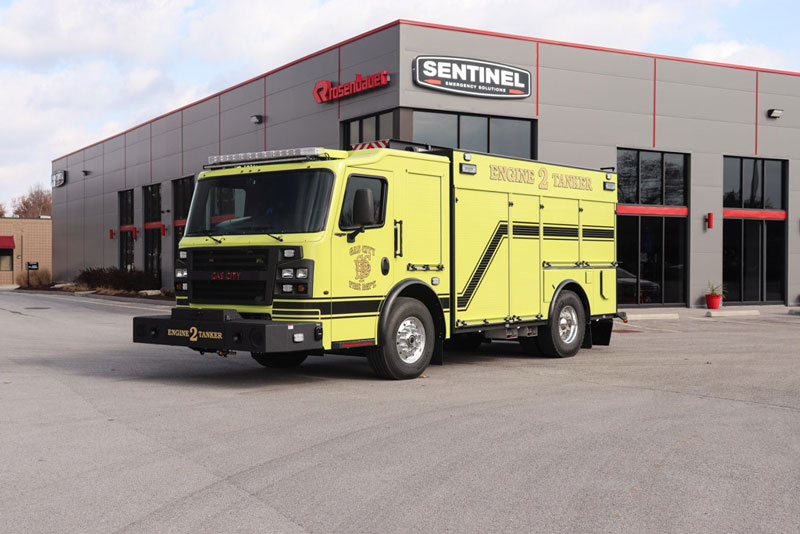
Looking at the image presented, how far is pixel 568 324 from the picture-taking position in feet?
43.6

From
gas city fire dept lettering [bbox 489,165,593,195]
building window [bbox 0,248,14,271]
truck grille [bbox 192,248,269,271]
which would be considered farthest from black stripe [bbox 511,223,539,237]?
building window [bbox 0,248,14,271]

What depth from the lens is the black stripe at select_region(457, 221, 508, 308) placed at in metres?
11.2

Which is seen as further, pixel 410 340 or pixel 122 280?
pixel 122 280

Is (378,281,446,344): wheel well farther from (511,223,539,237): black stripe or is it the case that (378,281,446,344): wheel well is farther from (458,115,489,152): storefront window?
(458,115,489,152): storefront window

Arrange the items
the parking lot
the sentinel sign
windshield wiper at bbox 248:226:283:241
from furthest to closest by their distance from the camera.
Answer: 1. the sentinel sign
2. windshield wiper at bbox 248:226:283:241
3. the parking lot

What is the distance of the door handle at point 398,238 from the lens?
398 inches

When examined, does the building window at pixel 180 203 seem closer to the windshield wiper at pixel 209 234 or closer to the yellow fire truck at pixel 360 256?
the yellow fire truck at pixel 360 256

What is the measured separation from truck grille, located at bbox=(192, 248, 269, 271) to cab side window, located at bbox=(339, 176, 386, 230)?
965 millimetres

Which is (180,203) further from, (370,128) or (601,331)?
(601,331)

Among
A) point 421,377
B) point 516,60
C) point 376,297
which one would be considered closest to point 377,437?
point 376,297

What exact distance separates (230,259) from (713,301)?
1899cm

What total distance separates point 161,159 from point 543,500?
110 ft

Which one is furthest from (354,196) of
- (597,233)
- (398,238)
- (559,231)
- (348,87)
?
(348,87)

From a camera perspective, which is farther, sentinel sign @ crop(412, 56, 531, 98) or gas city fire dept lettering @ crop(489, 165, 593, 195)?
sentinel sign @ crop(412, 56, 531, 98)
